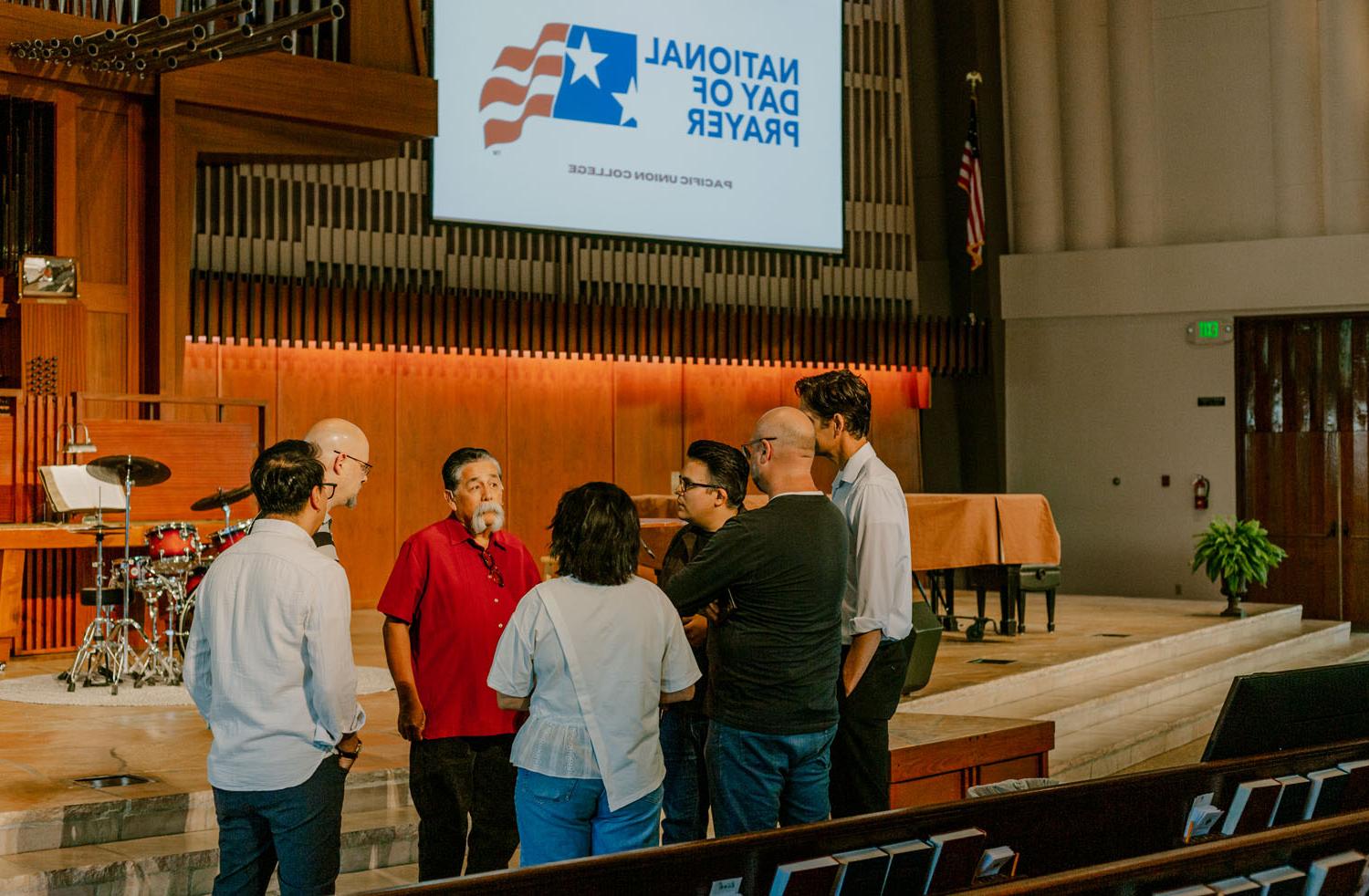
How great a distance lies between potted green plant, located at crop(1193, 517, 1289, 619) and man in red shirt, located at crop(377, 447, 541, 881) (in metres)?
8.80

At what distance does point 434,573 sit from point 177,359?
5589 mm

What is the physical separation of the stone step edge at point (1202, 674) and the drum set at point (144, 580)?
3.97m

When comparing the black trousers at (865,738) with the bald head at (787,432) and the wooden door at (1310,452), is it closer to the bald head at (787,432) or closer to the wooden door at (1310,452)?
the bald head at (787,432)

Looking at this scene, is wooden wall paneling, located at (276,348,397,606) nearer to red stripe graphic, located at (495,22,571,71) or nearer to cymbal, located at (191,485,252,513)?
red stripe graphic, located at (495,22,571,71)

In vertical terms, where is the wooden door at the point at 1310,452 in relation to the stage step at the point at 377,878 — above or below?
above

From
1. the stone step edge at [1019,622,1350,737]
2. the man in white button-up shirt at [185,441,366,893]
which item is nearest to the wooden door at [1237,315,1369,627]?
the stone step edge at [1019,622,1350,737]

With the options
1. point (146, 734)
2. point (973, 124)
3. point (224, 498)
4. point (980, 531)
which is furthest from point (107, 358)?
point (973, 124)

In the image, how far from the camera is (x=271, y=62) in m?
8.56

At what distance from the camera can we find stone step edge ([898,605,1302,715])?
22.0ft

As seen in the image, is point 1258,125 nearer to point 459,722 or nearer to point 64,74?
point 64,74

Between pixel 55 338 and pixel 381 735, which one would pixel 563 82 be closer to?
pixel 55 338

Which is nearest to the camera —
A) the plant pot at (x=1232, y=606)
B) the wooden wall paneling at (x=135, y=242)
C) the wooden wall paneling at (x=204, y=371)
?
the wooden wall paneling at (x=135, y=242)

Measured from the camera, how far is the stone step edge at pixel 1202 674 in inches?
283

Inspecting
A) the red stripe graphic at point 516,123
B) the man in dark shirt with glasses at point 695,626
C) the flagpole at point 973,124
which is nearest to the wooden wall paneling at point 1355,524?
the flagpole at point 973,124
